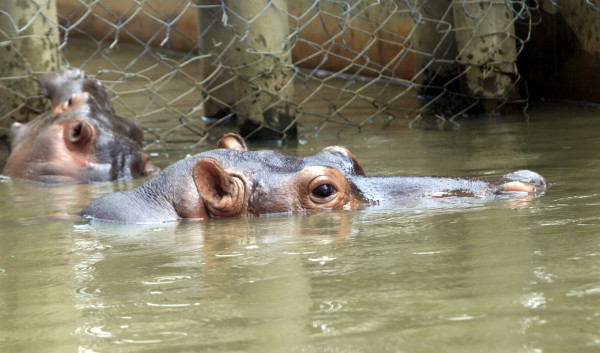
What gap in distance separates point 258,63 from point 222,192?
298cm

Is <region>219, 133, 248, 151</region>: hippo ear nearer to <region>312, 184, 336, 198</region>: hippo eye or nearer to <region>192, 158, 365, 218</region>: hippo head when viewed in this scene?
<region>192, 158, 365, 218</region>: hippo head

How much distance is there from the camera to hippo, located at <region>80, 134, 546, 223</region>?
3.67 meters

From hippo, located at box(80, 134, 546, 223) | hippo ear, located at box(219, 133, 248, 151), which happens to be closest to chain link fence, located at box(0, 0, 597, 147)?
hippo ear, located at box(219, 133, 248, 151)

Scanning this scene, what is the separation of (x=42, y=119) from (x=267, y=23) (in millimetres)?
1739

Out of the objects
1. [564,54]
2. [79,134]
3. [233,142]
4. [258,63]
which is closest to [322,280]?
[233,142]

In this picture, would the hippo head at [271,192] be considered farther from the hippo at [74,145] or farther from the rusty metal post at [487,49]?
the rusty metal post at [487,49]

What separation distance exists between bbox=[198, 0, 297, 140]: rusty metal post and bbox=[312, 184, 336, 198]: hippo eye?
2877 millimetres

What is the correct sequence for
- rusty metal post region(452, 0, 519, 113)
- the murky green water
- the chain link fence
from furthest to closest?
rusty metal post region(452, 0, 519, 113) → the chain link fence → the murky green water

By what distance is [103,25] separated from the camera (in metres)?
12.0

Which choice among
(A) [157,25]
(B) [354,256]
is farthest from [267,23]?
(A) [157,25]

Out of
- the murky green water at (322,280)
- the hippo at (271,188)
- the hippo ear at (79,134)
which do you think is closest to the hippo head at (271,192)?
the hippo at (271,188)

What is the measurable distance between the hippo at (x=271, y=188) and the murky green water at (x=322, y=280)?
0.38 ft

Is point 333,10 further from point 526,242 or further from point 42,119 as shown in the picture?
point 526,242

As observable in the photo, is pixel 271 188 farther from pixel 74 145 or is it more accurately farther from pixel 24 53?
pixel 24 53
